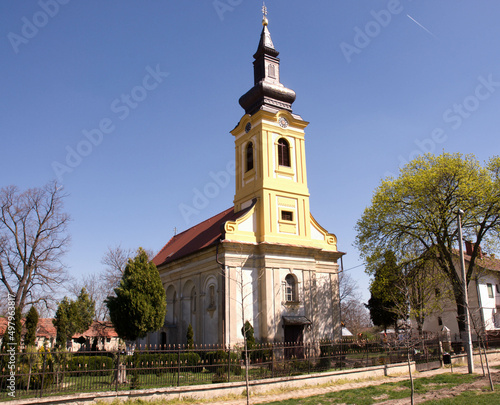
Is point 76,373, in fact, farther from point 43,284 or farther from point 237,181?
point 43,284

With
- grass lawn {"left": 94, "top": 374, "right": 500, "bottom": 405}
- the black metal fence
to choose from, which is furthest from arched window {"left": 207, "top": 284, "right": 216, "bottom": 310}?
grass lawn {"left": 94, "top": 374, "right": 500, "bottom": 405}

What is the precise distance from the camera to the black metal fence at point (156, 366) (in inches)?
500

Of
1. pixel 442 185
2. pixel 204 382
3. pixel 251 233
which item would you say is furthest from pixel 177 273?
pixel 442 185

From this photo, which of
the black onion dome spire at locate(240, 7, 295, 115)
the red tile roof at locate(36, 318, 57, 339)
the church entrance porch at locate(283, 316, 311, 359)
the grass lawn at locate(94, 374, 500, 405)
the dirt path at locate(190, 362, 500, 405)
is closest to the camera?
the grass lawn at locate(94, 374, 500, 405)

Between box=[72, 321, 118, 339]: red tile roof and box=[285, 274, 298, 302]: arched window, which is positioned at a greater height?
box=[285, 274, 298, 302]: arched window

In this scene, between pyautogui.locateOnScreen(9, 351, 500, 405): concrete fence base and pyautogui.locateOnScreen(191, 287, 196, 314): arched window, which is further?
pyautogui.locateOnScreen(191, 287, 196, 314): arched window

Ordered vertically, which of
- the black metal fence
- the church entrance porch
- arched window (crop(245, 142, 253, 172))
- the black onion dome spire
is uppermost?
the black onion dome spire

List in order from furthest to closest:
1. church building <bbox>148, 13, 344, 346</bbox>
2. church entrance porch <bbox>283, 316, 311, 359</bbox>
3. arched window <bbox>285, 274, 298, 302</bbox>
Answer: arched window <bbox>285, 274, 298, 302</bbox>
church entrance porch <bbox>283, 316, 311, 359</bbox>
church building <bbox>148, 13, 344, 346</bbox>

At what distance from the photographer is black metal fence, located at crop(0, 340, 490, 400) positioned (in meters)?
12.7

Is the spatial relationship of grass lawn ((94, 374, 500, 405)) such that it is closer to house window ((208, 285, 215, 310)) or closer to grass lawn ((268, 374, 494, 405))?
grass lawn ((268, 374, 494, 405))

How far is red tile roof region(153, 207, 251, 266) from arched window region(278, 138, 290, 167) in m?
4.09

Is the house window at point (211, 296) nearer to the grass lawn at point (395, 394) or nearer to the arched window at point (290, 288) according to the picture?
the arched window at point (290, 288)

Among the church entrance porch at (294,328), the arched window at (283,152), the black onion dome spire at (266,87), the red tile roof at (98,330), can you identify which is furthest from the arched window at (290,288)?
the red tile roof at (98,330)

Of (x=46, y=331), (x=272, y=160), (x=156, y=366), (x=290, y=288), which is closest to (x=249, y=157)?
(x=272, y=160)
